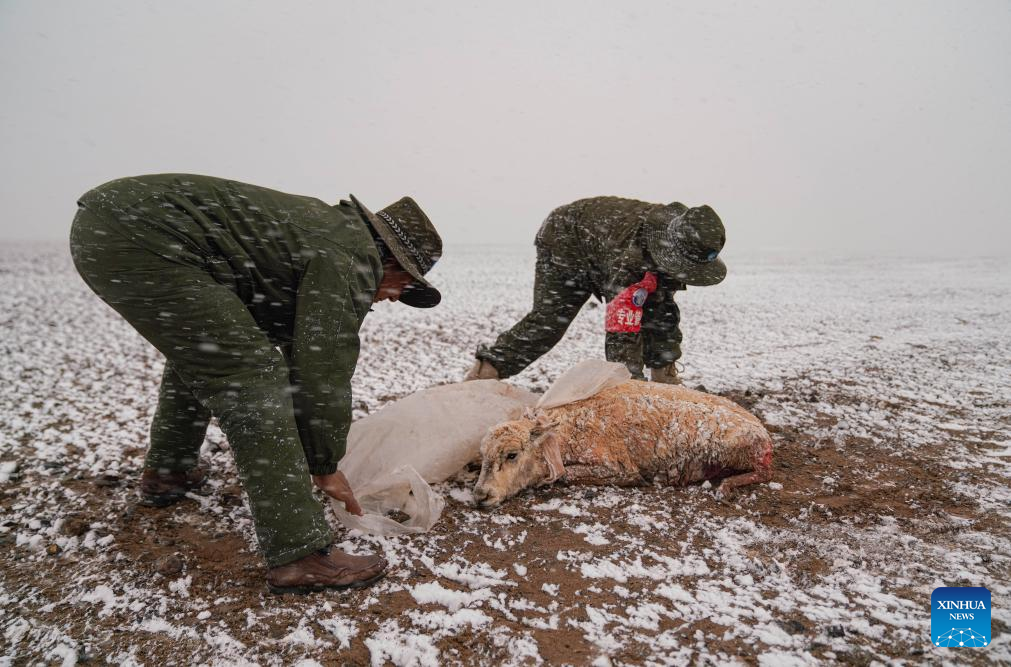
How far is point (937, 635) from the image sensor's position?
238 centimetres

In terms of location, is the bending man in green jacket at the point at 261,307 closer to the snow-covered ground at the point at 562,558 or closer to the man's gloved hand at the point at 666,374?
the snow-covered ground at the point at 562,558

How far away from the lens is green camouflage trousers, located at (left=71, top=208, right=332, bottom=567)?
98.0 inches

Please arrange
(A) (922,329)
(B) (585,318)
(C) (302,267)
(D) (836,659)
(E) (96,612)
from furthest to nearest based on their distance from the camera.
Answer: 1. (B) (585,318)
2. (A) (922,329)
3. (C) (302,267)
4. (E) (96,612)
5. (D) (836,659)

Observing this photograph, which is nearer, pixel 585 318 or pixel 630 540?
pixel 630 540

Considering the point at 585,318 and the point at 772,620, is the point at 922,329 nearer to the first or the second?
the point at 585,318

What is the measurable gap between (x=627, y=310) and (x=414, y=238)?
7.04ft

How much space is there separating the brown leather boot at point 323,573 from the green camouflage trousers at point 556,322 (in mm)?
2885

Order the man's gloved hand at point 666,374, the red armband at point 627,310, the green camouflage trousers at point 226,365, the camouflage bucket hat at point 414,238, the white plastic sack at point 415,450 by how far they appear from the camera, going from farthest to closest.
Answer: the man's gloved hand at point 666,374, the red armband at point 627,310, the white plastic sack at point 415,450, the camouflage bucket hat at point 414,238, the green camouflage trousers at point 226,365

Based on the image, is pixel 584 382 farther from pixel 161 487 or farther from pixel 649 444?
pixel 161 487

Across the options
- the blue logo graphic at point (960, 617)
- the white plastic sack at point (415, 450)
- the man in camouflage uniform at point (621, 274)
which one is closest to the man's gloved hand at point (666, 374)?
the man in camouflage uniform at point (621, 274)

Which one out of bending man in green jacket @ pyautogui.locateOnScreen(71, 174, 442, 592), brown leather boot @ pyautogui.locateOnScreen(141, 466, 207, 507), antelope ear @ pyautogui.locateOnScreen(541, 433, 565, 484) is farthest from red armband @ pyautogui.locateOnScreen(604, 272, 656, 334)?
brown leather boot @ pyautogui.locateOnScreen(141, 466, 207, 507)

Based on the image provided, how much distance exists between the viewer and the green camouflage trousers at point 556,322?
17.5 feet

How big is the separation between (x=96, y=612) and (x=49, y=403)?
12.8 ft

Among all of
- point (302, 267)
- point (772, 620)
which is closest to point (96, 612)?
point (302, 267)
